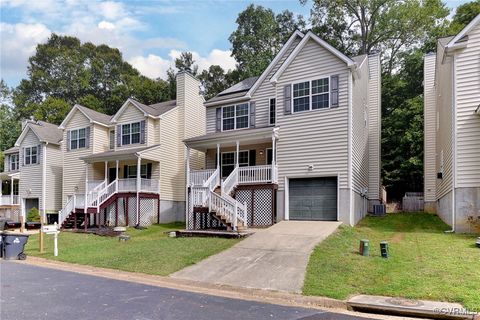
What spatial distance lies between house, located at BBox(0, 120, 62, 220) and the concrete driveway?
2044 cm

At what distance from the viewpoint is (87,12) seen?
9.99 meters

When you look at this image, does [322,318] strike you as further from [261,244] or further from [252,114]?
[252,114]

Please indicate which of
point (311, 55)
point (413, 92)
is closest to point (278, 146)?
point (311, 55)

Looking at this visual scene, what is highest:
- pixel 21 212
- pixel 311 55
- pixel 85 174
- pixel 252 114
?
pixel 311 55

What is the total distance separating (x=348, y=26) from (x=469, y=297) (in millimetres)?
36695

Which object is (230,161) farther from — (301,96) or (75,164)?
(75,164)

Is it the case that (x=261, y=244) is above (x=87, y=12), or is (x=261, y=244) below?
below

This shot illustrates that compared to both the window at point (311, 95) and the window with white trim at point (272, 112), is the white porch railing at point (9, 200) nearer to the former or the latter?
the window with white trim at point (272, 112)

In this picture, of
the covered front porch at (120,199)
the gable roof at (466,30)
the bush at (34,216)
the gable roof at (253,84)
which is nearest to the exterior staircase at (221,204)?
the gable roof at (253,84)

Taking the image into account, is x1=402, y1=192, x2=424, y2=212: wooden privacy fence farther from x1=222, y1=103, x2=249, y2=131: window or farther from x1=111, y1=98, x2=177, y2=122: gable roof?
x1=111, y1=98, x2=177, y2=122: gable roof

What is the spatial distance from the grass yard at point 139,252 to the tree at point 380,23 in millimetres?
29804

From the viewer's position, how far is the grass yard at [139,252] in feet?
39.3

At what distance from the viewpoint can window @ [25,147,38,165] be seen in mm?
30125

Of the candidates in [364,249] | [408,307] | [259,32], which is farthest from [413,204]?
[259,32]
